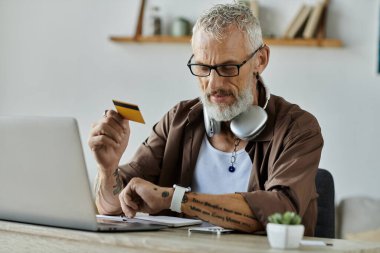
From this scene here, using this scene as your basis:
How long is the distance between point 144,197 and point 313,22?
229 centimetres

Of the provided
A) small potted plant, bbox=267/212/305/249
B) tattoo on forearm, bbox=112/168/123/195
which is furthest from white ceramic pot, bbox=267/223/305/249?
tattoo on forearm, bbox=112/168/123/195

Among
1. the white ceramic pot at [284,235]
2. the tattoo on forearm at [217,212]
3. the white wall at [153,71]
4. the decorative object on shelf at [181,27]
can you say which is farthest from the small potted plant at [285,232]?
the decorative object on shelf at [181,27]

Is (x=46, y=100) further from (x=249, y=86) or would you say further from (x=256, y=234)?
(x=256, y=234)

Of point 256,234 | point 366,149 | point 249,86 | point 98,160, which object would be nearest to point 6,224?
point 98,160

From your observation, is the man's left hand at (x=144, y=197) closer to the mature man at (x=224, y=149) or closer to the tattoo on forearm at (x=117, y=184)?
the mature man at (x=224, y=149)

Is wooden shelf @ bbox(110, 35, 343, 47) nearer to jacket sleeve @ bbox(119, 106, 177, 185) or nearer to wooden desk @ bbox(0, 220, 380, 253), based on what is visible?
jacket sleeve @ bbox(119, 106, 177, 185)

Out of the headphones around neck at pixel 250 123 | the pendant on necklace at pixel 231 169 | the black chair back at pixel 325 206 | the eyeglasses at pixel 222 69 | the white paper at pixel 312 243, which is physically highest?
the eyeglasses at pixel 222 69

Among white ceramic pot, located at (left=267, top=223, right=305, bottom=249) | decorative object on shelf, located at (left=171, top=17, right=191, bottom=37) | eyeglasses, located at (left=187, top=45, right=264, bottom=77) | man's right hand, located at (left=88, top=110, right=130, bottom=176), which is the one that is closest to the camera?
white ceramic pot, located at (left=267, top=223, right=305, bottom=249)

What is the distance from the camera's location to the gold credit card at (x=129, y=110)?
191cm

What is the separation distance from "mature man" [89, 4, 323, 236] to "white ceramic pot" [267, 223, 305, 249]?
36cm

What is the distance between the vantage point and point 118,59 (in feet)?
15.0

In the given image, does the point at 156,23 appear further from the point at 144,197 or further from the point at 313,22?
the point at 144,197

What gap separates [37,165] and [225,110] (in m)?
0.68

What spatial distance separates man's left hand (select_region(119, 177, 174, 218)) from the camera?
77.5 inches
